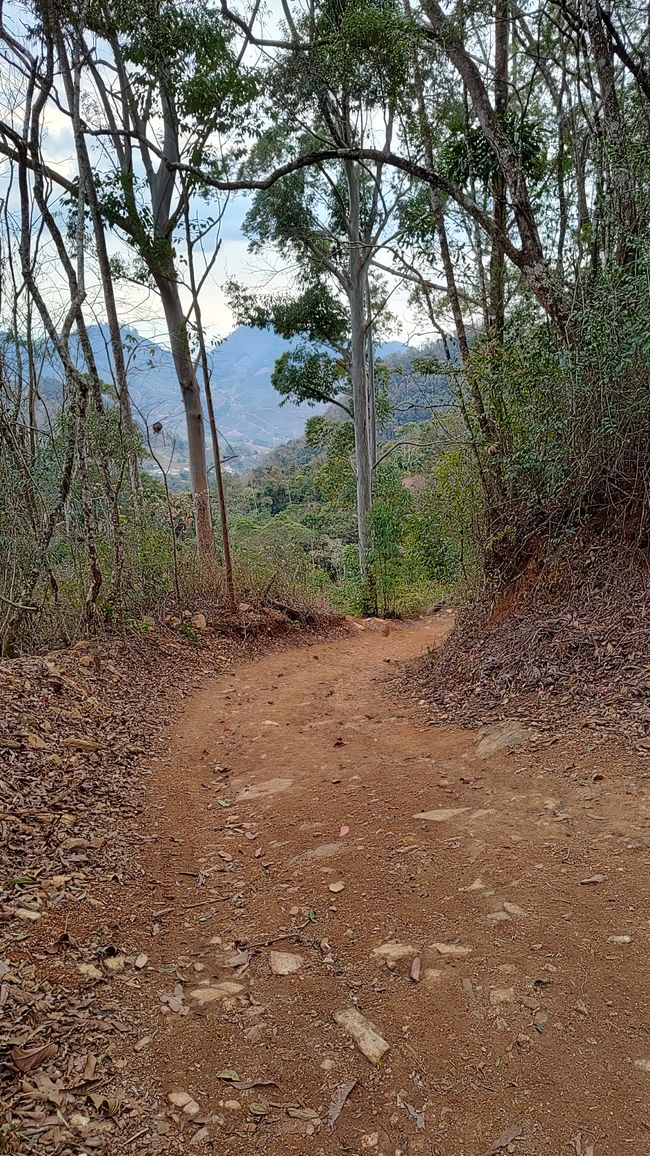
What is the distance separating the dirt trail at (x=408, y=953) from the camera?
57.1 inches

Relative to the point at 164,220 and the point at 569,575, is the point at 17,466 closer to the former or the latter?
the point at 569,575

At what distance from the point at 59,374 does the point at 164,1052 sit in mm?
5151

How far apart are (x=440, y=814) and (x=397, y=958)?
92 centimetres

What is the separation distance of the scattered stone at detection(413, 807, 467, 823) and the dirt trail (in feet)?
0.03

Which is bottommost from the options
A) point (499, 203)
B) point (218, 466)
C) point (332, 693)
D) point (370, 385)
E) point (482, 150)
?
point (332, 693)

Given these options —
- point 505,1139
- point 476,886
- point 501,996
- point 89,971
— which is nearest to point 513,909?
point 476,886

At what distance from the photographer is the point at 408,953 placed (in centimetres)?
197

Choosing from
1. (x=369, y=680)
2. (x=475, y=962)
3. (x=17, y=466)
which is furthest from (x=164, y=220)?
(x=475, y=962)

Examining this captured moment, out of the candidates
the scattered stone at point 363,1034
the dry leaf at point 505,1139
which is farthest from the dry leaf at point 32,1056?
the dry leaf at point 505,1139

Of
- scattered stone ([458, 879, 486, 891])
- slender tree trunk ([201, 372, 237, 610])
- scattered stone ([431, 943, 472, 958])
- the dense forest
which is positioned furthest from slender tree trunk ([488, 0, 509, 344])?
scattered stone ([431, 943, 472, 958])

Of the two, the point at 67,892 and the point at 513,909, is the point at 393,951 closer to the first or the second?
the point at 513,909

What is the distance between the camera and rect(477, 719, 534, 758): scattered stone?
135 inches

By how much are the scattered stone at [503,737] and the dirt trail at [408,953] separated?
6 centimetres

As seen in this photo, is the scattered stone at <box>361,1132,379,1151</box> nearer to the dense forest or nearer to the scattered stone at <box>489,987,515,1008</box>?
the scattered stone at <box>489,987,515,1008</box>
